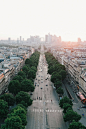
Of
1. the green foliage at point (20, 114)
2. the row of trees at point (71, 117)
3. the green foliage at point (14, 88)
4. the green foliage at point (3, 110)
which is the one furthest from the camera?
the green foliage at point (14, 88)

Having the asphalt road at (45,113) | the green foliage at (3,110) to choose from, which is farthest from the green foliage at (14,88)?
the green foliage at (3,110)

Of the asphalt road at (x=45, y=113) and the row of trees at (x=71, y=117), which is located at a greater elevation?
the row of trees at (x=71, y=117)

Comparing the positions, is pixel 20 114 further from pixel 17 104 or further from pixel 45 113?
pixel 45 113

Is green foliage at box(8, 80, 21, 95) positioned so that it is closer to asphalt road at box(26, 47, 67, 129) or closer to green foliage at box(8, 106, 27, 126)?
asphalt road at box(26, 47, 67, 129)

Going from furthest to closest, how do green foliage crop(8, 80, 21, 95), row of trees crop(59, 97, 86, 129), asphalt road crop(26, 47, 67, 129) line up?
green foliage crop(8, 80, 21, 95) → asphalt road crop(26, 47, 67, 129) → row of trees crop(59, 97, 86, 129)

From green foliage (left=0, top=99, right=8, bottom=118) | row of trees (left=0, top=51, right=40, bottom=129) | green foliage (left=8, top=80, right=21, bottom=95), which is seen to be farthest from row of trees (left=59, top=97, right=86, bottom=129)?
green foliage (left=8, top=80, right=21, bottom=95)

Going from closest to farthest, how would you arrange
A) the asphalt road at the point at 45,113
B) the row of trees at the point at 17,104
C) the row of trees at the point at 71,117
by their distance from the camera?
the row of trees at the point at 17,104
the row of trees at the point at 71,117
the asphalt road at the point at 45,113

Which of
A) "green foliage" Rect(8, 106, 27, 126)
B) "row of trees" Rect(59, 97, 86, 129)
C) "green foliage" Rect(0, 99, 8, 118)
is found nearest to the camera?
"row of trees" Rect(59, 97, 86, 129)

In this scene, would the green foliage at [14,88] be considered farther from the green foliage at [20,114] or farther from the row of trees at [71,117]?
the green foliage at [20,114]

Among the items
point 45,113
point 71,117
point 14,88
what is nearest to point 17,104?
point 45,113

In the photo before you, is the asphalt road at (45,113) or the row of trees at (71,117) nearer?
the row of trees at (71,117)

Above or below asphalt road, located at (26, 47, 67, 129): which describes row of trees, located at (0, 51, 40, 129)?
above

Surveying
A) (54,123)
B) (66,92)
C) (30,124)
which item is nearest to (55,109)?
(54,123)
